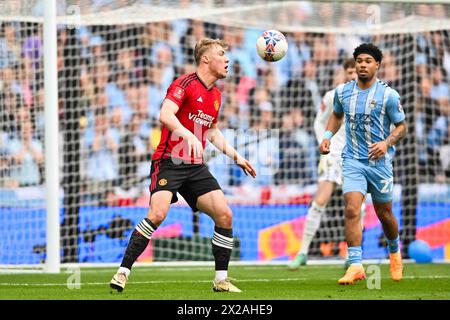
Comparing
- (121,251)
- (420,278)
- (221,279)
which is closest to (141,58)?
(121,251)

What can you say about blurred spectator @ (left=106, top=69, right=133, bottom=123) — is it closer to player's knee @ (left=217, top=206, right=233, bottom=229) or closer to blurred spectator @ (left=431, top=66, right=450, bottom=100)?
blurred spectator @ (left=431, top=66, right=450, bottom=100)

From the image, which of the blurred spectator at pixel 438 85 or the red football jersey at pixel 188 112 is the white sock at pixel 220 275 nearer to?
the red football jersey at pixel 188 112

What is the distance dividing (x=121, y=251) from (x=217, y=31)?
3.63 meters

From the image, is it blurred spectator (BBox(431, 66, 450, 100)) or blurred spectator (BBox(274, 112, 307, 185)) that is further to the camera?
blurred spectator (BBox(431, 66, 450, 100))

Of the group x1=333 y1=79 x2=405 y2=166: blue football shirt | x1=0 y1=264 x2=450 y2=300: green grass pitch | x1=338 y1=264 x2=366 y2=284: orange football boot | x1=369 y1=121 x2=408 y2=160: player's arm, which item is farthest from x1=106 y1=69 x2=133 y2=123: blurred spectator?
x1=338 y1=264 x2=366 y2=284: orange football boot

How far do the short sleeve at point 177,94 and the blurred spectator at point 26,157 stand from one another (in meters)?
5.13

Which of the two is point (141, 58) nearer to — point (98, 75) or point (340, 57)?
point (98, 75)

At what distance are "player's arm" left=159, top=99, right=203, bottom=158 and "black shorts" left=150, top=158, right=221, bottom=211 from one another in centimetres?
19

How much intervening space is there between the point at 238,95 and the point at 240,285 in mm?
6090

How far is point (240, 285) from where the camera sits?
29.0 feet

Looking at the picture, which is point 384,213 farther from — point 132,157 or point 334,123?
point 132,157

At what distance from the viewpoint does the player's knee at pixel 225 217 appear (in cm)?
771

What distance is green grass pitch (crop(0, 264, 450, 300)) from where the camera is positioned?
7.32 metres

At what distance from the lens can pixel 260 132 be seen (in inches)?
572
